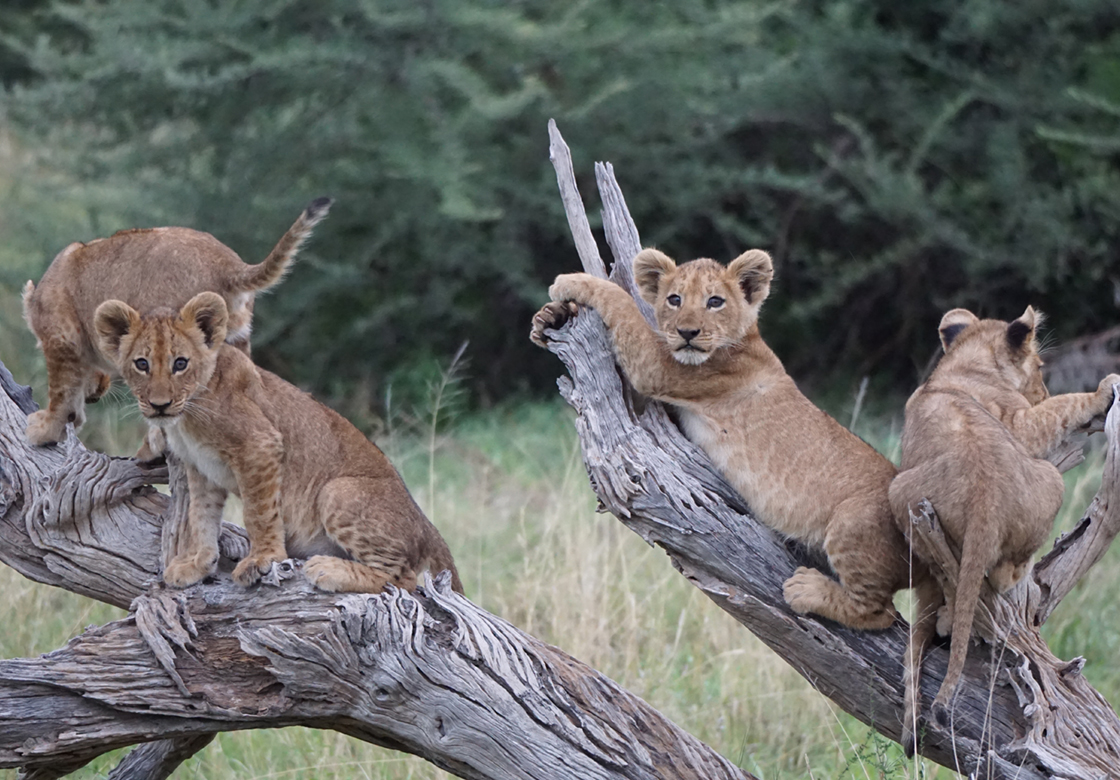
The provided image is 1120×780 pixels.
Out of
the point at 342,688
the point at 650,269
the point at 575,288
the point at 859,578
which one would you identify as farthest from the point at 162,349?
the point at 859,578

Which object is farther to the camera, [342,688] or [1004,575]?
[1004,575]

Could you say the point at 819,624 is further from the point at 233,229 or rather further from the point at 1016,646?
the point at 233,229

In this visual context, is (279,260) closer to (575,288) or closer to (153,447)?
(153,447)

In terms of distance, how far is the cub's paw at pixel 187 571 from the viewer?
4227 mm

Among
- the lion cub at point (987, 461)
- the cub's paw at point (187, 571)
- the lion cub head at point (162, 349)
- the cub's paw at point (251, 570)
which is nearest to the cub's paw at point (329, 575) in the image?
Result: the cub's paw at point (251, 570)

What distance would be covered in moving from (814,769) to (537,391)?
669cm

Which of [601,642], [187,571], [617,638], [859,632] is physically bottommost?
[617,638]

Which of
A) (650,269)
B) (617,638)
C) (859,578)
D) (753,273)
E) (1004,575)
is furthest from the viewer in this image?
(617,638)

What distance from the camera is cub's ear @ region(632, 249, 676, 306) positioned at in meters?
4.85

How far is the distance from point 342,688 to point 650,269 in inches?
75.7

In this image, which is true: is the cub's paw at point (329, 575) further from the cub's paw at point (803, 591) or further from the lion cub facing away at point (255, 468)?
the cub's paw at point (803, 591)

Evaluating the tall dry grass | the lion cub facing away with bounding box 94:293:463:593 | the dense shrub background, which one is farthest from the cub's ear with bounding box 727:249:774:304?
the dense shrub background

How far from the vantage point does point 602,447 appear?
14.3 feet

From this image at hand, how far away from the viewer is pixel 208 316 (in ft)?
14.6
